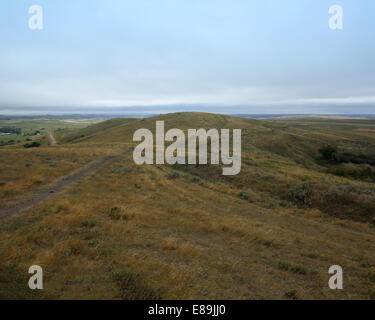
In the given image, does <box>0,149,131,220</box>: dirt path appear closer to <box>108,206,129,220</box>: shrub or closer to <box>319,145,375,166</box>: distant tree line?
<box>108,206,129,220</box>: shrub

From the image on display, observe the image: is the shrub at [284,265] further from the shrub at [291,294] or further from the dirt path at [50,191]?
the dirt path at [50,191]

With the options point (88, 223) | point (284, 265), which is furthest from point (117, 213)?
point (284, 265)

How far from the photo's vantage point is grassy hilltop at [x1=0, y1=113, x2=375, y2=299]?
6160 mm

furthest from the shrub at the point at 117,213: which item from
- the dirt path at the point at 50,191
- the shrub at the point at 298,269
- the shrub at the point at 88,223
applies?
the shrub at the point at 298,269

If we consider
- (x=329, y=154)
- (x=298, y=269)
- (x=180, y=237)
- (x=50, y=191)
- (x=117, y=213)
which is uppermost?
(x=329, y=154)

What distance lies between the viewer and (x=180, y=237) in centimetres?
965

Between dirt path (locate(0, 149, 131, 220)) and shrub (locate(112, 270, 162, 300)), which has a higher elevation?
dirt path (locate(0, 149, 131, 220))

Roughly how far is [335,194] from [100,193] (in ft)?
58.4

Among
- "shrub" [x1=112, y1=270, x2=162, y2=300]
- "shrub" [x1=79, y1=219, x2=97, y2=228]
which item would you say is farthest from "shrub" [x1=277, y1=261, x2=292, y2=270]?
"shrub" [x1=79, y1=219, x2=97, y2=228]

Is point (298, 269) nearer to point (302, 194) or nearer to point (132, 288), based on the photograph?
point (132, 288)

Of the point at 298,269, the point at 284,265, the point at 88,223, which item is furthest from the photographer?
the point at 88,223

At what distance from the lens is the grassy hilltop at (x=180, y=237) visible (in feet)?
20.2
